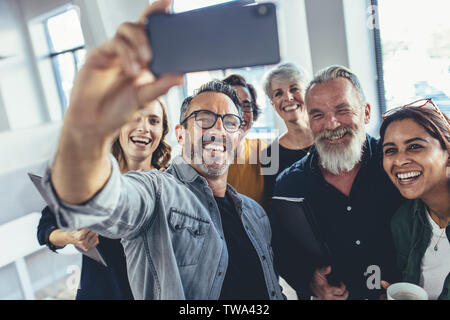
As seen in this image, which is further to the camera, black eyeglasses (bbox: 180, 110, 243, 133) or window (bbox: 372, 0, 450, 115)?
window (bbox: 372, 0, 450, 115)

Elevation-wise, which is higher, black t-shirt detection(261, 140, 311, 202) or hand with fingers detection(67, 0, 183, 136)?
hand with fingers detection(67, 0, 183, 136)

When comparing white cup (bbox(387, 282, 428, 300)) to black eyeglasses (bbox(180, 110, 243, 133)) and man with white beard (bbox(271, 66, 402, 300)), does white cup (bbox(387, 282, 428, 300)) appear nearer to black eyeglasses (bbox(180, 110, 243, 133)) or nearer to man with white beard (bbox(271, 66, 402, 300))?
man with white beard (bbox(271, 66, 402, 300))

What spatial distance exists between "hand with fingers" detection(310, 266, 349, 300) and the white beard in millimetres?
272

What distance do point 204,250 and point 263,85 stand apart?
0.68 metres

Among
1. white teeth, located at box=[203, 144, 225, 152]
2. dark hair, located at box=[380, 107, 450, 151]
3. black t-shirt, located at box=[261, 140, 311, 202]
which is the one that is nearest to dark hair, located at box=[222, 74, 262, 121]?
black t-shirt, located at box=[261, 140, 311, 202]

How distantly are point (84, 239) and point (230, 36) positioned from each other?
1.97ft

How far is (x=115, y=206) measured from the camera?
0.43 metres

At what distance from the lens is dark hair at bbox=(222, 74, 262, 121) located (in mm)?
1157

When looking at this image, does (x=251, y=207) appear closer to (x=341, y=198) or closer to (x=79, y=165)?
(x=341, y=198)

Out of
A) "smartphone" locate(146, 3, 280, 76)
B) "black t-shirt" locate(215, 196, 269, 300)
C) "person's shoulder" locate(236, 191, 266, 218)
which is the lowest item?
"black t-shirt" locate(215, 196, 269, 300)

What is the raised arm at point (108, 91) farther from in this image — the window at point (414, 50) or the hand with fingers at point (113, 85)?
the window at point (414, 50)

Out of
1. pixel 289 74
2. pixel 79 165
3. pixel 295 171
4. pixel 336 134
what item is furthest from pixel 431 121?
pixel 79 165

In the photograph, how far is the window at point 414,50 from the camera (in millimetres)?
981
